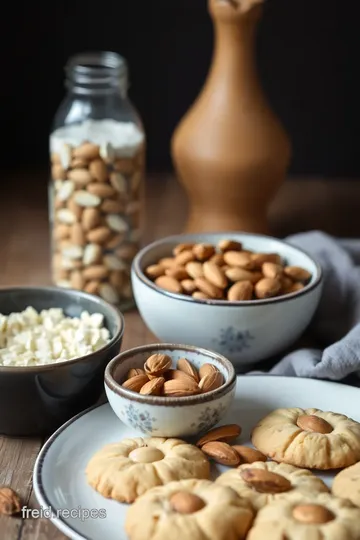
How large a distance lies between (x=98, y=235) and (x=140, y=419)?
37 centimetres

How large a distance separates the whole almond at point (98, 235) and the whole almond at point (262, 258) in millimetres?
184

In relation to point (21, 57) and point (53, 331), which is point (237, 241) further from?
point (21, 57)

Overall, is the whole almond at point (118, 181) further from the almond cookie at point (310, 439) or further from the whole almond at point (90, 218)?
the almond cookie at point (310, 439)

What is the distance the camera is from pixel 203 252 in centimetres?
103

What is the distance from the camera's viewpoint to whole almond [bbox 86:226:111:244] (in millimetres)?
1126

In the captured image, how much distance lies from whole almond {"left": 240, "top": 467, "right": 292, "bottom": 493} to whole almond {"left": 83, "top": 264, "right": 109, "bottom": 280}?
1.51 feet

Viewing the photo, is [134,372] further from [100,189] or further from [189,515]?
[100,189]

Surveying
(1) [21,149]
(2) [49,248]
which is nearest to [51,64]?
(1) [21,149]

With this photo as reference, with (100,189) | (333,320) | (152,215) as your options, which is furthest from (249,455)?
(152,215)

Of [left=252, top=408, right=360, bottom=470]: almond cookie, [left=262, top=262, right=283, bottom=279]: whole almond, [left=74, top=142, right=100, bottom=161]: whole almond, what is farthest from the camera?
[left=74, top=142, right=100, bottom=161]: whole almond

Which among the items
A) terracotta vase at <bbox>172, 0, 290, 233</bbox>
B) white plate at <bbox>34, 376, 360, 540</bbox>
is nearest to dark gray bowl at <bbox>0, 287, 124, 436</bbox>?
white plate at <bbox>34, 376, 360, 540</bbox>

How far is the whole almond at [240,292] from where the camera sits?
0.97 metres

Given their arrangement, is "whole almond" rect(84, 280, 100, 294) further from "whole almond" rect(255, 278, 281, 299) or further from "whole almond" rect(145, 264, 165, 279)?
"whole almond" rect(255, 278, 281, 299)

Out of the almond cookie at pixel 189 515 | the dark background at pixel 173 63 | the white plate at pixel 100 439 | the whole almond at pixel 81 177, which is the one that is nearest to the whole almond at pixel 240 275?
the white plate at pixel 100 439
